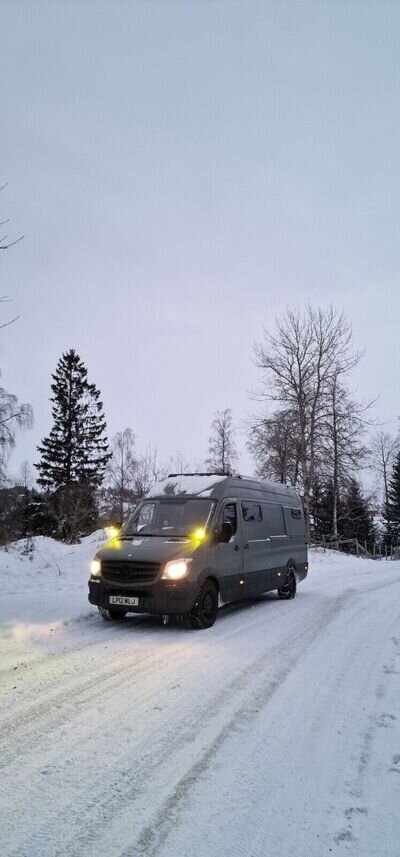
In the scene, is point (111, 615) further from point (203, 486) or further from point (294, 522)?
point (294, 522)

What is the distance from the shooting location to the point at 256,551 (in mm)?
9609

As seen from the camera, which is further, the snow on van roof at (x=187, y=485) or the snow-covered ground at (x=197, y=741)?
the snow on van roof at (x=187, y=485)

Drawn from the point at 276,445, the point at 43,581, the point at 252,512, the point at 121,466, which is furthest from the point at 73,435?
the point at 252,512

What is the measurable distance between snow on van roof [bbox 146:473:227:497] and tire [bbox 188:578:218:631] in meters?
1.65

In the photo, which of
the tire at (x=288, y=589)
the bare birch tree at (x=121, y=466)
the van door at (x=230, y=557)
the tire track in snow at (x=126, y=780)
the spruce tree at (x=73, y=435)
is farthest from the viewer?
the bare birch tree at (x=121, y=466)

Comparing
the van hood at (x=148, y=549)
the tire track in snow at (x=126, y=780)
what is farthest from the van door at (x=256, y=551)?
the tire track in snow at (x=126, y=780)

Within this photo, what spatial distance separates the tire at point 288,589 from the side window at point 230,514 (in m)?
2.74

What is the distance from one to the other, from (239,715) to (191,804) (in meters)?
1.37

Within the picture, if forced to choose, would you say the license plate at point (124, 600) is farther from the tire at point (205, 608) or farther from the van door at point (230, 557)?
the van door at point (230, 557)

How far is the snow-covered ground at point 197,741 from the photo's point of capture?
2.77 m

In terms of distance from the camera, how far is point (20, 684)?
16.4 feet

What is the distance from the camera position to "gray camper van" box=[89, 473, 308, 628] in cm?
725

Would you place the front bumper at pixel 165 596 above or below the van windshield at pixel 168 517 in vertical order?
below

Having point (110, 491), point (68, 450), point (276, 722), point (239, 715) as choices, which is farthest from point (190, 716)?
point (110, 491)
